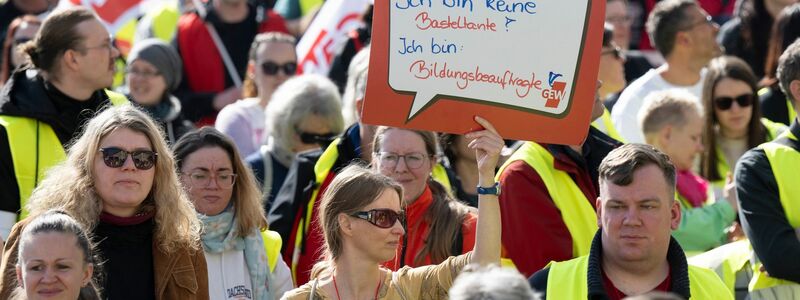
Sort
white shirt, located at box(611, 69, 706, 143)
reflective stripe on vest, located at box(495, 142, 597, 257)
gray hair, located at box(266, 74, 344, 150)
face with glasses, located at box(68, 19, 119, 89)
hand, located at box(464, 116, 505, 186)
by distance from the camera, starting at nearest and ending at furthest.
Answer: hand, located at box(464, 116, 505, 186) < reflective stripe on vest, located at box(495, 142, 597, 257) < face with glasses, located at box(68, 19, 119, 89) < gray hair, located at box(266, 74, 344, 150) < white shirt, located at box(611, 69, 706, 143)

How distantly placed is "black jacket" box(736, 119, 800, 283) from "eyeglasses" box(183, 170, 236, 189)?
2.14 meters

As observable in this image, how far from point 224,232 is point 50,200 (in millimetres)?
825

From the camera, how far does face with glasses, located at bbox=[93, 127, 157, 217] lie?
596 cm

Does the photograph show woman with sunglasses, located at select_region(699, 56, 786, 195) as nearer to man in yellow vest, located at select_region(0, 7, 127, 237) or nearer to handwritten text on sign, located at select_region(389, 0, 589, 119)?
handwritten text on sign, located at select_region(389, 0, 589, 119)

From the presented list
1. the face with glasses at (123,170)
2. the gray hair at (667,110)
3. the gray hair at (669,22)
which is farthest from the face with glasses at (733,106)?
the face with glasses at (123,170)

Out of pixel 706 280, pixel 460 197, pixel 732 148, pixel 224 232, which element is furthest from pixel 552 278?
pixel 732 148

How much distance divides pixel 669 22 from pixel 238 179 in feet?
13.3

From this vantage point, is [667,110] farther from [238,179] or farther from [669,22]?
[238,179]

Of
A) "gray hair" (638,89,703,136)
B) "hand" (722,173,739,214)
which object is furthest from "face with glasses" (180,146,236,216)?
"gray hair" (638,89,703,136)

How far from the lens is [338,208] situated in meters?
5.85

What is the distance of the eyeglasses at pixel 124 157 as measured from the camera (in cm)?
602

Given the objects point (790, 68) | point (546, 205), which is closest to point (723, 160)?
point (790, 68)

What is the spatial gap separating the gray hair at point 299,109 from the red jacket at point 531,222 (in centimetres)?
208

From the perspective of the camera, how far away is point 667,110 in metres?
8.38
